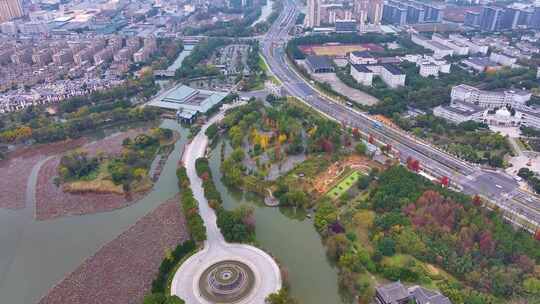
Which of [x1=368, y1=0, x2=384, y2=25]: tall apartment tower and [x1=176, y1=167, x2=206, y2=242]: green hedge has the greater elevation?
[x1=368, y1=0, x2=384, y2=25]: tall apartment tower

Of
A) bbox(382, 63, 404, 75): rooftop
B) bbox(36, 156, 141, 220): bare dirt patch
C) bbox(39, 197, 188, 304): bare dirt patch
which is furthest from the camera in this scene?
bbox(382, 63, 404, 75): rooftop

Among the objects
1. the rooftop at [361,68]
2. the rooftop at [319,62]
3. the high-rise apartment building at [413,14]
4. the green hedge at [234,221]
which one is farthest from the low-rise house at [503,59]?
the green hedge at [234,221]

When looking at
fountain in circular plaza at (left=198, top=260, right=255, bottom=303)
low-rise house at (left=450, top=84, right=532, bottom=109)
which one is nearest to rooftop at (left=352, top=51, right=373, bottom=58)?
low-rise house at (left=450, top=84, right=532, bottom=109)

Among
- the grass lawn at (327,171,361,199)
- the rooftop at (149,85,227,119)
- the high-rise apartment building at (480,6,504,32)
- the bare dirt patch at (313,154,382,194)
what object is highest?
the high-rise apartment building at (480,6,504,32)

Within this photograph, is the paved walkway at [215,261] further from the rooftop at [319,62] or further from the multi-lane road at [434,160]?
the rooftop at [319,62]

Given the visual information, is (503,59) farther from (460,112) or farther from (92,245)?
(92,245)

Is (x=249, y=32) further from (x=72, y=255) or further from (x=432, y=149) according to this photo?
(x=72, y=255)

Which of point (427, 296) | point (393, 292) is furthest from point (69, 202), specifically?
point (427, 296)

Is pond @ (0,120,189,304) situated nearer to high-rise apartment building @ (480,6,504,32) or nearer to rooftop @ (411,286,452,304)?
rooftop @ (411,286,452,304)
